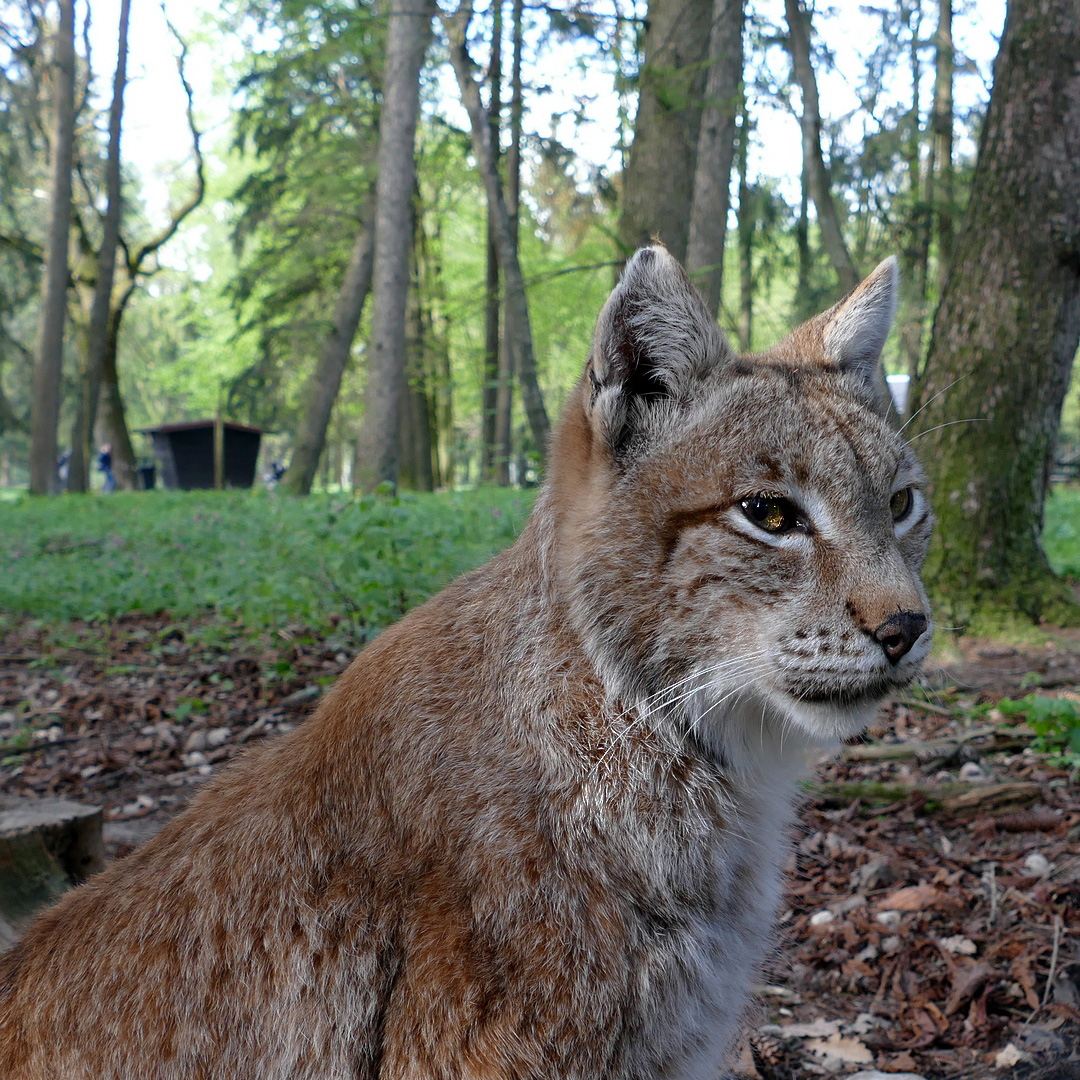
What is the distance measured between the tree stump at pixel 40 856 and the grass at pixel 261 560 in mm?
2190

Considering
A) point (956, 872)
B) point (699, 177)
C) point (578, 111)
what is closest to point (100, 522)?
point (578, 111)

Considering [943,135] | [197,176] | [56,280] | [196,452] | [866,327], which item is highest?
[197,176]

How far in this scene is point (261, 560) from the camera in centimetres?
998

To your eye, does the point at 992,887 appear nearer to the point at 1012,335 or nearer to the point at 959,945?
the point at 959,945

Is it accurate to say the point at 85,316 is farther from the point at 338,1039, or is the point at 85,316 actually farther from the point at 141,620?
the point at 338,1039

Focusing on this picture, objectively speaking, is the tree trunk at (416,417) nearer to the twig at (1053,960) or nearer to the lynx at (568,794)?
the twig at (1053,960)

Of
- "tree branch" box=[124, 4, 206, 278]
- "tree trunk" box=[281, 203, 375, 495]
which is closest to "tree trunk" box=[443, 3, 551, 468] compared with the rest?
"tree trunk" box=[281, 203, 375, 495]

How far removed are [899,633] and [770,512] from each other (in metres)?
0.47

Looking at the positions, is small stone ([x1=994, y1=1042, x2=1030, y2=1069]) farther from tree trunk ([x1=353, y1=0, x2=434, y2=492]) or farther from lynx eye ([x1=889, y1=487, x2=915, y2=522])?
tree trunk ([x1=353, y1=0, x2=434, y2=492])

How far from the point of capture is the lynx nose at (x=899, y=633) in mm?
2482

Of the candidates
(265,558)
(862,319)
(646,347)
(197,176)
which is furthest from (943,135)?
(197,176)

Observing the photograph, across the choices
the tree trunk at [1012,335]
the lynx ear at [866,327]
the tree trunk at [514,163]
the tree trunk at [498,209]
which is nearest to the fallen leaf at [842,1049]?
the lynx ear at [866,327]

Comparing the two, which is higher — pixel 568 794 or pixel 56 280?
pixel 56 280

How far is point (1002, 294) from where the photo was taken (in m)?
7.58
